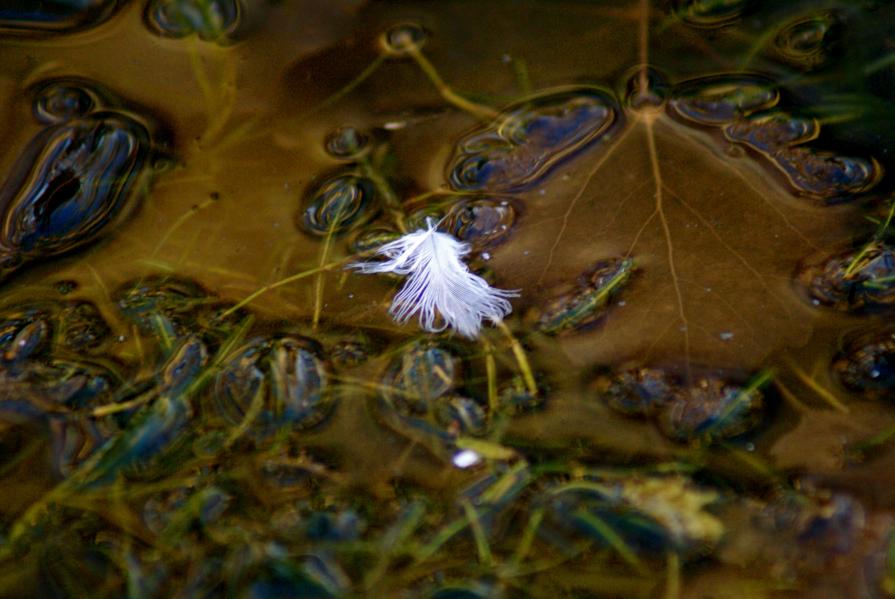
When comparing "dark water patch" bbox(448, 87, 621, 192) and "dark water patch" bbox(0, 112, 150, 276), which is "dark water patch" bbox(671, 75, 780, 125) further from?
"dark water patch" bbox(0, 112, 150, 276)

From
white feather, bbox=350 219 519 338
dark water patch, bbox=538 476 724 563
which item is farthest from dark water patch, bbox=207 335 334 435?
dark water patch, bbox=538 476 724 563

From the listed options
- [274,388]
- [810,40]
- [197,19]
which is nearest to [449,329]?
[274,388]

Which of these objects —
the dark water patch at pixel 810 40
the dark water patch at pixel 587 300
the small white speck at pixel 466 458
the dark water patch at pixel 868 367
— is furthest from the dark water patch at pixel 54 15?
the dark water patch at pixel 868 367

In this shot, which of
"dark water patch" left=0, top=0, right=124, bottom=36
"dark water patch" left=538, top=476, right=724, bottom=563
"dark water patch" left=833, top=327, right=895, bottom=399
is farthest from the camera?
"dark water patch" left=0, top=0, right=124, bottom=36

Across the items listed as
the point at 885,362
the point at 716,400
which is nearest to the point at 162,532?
the point at 716,400

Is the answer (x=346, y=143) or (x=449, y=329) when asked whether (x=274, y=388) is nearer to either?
(x=449, y=329)

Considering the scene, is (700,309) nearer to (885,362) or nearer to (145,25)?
(885,362)
